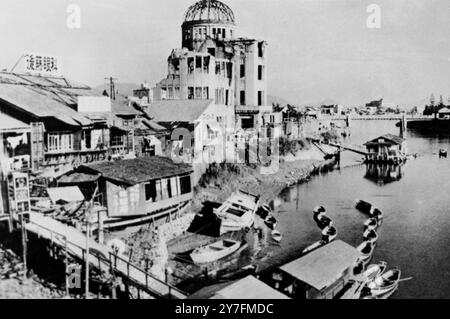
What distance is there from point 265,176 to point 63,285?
2455 centimetres

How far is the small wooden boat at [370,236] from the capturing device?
23828mm

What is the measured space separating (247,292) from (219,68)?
30.7 m

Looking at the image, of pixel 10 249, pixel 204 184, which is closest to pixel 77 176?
pixel 10 249

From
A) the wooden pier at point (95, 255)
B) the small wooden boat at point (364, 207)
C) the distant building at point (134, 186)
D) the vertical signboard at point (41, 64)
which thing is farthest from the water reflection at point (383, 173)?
the vertical signboard at point (41, 64)

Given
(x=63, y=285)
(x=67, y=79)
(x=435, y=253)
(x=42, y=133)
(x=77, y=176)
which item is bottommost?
(x=435, y=253)

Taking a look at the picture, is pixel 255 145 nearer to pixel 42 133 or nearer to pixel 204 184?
pixel 204 184

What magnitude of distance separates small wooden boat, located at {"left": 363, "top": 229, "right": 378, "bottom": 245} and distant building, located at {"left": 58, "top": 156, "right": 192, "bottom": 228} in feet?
33.6

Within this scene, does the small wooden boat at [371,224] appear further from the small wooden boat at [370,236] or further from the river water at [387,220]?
the small wooden boat at [370,236]

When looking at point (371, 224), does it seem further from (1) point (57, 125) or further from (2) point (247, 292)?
(1) point (57, 125)

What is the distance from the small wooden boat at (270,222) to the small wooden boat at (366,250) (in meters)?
5.57

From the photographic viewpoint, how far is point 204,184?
29656 mm

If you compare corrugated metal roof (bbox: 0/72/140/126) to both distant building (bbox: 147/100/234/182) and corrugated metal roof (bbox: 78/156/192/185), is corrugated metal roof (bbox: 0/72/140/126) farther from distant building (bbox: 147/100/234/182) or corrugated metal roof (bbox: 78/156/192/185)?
distant building (bbox: 147/100/234/182)
